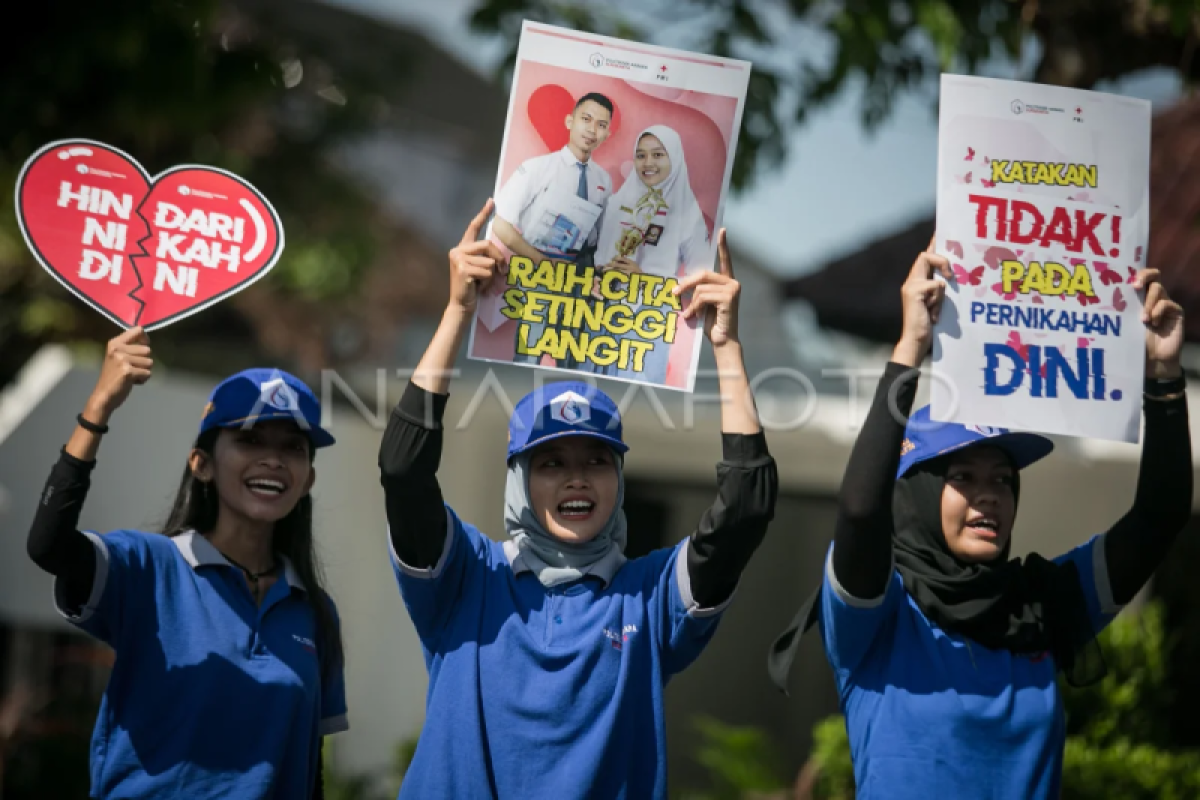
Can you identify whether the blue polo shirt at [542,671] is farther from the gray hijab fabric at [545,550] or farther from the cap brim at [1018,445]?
the cap brim at [1018,445]

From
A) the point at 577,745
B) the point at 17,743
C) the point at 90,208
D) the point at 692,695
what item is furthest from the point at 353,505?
the point at 577,745

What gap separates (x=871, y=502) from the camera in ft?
9.37

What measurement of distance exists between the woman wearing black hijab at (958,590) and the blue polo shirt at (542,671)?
367 millimetres

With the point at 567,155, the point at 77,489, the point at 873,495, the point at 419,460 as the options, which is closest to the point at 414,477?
the point at 419,460

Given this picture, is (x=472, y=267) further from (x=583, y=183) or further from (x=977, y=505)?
(x=977, y=505)

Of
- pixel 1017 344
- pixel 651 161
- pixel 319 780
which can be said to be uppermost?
pixel 651 161

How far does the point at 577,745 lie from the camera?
2.85m

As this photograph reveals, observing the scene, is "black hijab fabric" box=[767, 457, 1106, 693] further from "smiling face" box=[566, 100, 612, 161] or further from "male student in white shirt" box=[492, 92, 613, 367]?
"smiling face" box=[566, 100, 612, 161]

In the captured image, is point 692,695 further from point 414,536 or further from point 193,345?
point 414,536

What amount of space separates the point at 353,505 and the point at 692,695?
3118 mm

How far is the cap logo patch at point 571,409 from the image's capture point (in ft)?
9.80

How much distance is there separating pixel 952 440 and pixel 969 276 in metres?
0.40

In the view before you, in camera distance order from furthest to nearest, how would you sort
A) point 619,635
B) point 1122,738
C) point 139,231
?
point 1122,738 < point 139,231 < point 619,635

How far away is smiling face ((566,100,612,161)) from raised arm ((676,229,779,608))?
496 millimetres
